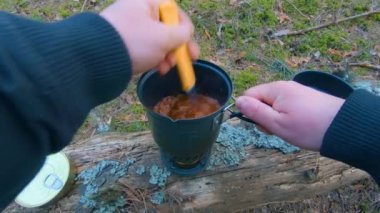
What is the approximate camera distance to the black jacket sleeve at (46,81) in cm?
122

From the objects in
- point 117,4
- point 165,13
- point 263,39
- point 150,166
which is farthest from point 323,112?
point 263,39

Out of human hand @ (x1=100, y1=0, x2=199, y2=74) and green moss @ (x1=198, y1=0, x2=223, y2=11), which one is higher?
human hand @ (x1=100, y1=0, x2=199, y2=74)

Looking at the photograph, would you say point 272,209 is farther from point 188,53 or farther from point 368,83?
point 188,53

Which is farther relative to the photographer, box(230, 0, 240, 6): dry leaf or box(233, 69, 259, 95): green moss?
box(230, 0, 240, 6): dry leaf

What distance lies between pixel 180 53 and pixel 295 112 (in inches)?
18.1

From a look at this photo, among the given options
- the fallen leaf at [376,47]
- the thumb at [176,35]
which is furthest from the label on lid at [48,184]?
the fallen leaf at [376,47]

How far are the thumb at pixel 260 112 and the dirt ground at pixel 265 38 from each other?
1.30 meters

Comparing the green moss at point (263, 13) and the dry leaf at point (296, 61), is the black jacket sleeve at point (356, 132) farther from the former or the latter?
the green moss at point (263, 13)

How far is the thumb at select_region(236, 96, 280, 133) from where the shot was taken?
66.2 inches

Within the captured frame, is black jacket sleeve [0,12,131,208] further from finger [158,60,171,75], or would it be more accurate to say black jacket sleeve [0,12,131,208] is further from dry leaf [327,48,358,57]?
dry leaf [327,48,358,57]

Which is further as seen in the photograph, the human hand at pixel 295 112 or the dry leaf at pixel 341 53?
the dry leaf at pixel 341 53

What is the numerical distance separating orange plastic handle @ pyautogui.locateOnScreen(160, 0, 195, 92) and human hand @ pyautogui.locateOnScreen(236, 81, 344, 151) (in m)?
0.22

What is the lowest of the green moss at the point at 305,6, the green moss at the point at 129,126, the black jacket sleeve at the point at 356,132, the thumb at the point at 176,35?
the green moss at the point at 129,126

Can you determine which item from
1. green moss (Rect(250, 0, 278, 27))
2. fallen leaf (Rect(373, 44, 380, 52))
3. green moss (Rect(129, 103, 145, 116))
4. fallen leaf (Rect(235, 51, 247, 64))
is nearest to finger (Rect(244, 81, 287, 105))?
green moss (Rect(129, 103, 145, 116))
